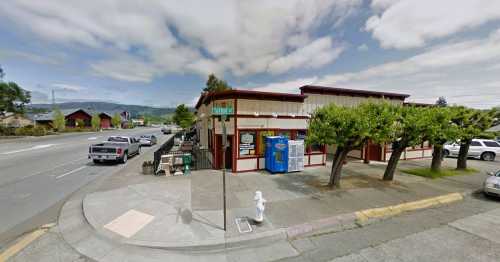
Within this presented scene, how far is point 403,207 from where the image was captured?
247 inches

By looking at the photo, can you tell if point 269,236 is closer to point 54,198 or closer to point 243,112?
point 243,112

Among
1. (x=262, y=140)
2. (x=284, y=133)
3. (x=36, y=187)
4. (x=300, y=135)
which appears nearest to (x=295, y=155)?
(x=284, y=133)

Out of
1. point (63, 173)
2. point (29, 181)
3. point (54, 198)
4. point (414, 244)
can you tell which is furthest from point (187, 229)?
point (63, 173)

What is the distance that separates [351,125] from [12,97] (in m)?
61.5

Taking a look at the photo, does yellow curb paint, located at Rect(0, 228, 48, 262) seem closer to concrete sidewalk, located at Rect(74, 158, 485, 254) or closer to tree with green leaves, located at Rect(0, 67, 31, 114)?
concrete sidewalk, located at Rect(74, 158, 485, 254)

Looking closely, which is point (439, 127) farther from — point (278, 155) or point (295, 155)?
point (278, 155)

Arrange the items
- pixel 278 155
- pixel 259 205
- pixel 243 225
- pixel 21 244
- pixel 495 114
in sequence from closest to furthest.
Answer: pixel 21 244, pixel 259 205, pixel 243 225, pixel 278 155, pixel 495 114

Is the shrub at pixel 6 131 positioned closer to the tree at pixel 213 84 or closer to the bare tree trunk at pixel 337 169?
the tree at pixel 213 84

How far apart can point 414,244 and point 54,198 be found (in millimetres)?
10968

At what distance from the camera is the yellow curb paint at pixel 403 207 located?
566 cm

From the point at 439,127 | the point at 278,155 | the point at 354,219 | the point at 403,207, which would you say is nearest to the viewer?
the point at 354,219

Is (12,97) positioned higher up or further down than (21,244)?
higher up

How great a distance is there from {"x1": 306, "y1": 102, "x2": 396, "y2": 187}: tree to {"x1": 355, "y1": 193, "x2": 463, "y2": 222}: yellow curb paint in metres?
2.32

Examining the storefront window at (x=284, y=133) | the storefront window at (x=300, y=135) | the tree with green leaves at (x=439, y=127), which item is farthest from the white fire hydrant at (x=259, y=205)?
the tree with green leaves at (x=439, y=127)
